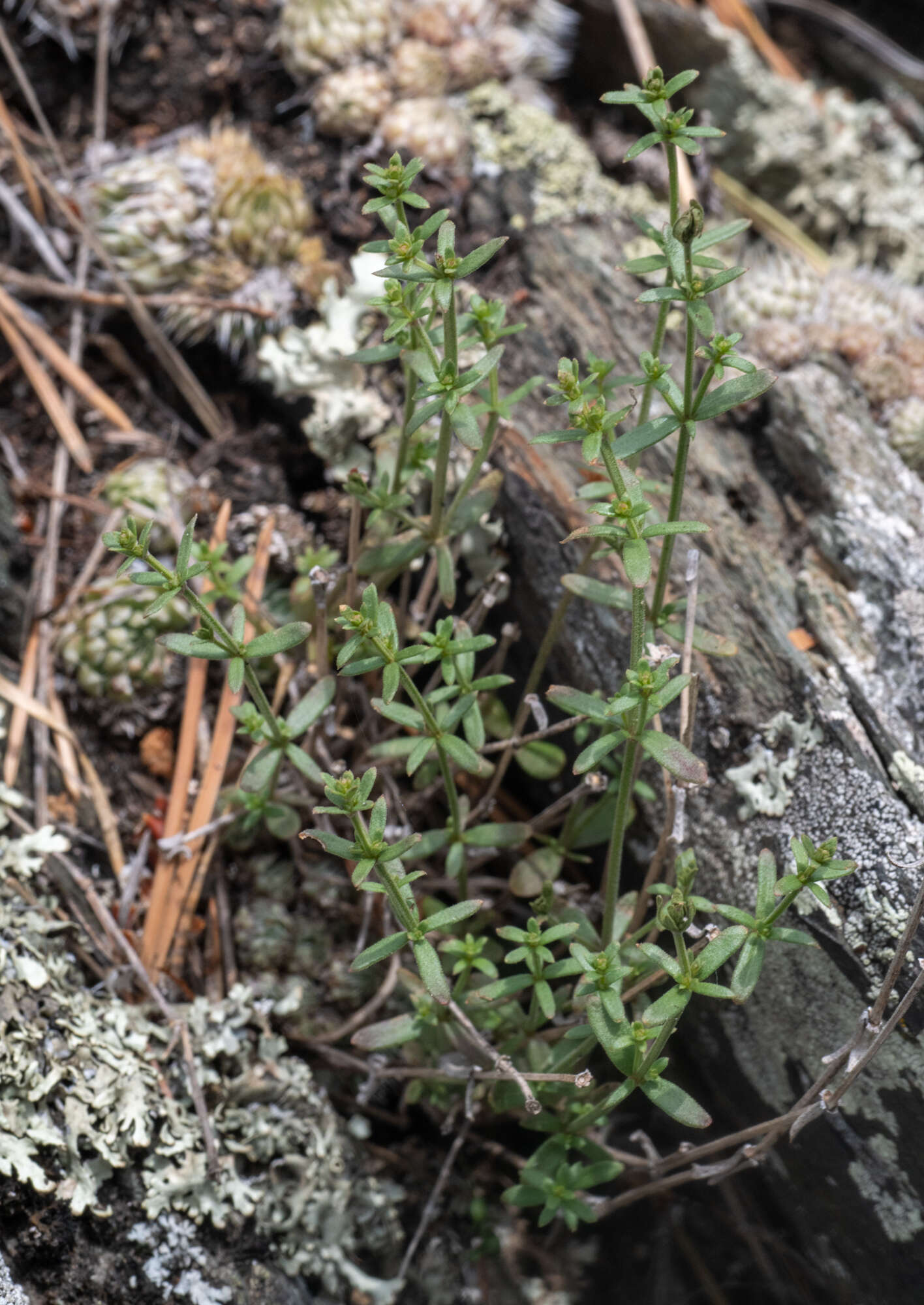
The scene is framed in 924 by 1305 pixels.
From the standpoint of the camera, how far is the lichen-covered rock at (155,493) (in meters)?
3.36

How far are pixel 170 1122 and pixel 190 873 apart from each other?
69 centimetres

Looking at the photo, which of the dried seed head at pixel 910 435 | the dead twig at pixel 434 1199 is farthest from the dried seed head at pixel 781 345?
the dead twig at pixel 434 1199

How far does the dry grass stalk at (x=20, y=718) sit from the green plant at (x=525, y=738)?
76 cm

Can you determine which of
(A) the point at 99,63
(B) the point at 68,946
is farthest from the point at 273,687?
(A) the point at 99,63

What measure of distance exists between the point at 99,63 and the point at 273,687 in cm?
260

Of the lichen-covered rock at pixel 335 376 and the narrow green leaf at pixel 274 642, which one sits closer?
the narrow green leaf at pixel 274 642

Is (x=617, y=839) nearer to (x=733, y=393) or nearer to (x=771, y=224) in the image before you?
(x=733, y=393)

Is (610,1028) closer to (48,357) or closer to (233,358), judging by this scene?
(233,358)

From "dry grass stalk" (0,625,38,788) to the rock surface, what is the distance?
155cm

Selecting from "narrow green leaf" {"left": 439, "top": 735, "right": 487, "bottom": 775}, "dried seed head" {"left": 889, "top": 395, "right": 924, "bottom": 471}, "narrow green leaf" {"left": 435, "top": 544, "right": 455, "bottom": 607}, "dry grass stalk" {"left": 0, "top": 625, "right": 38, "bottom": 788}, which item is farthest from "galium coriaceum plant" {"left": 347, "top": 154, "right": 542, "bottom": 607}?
"dried seed head" {"left": 889, "top": 395, "right": 924, "bottom": 471}

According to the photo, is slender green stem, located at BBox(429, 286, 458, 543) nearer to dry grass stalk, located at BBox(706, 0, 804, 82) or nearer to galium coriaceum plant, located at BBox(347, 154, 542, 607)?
galium coriaceum plant, located at BBox(347, 154, 542, 607)

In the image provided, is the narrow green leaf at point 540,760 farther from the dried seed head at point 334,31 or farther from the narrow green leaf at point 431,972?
the dried seed head at point 334,31

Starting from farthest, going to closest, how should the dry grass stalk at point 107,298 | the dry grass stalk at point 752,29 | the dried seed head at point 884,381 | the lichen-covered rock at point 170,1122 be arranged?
the dry grass stalk at point 752,29, the dry grass stalk at point 107,298, the dried seed head at point 884,381, the lichen-covered rock at point 170,1122

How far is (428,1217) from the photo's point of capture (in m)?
2.96
